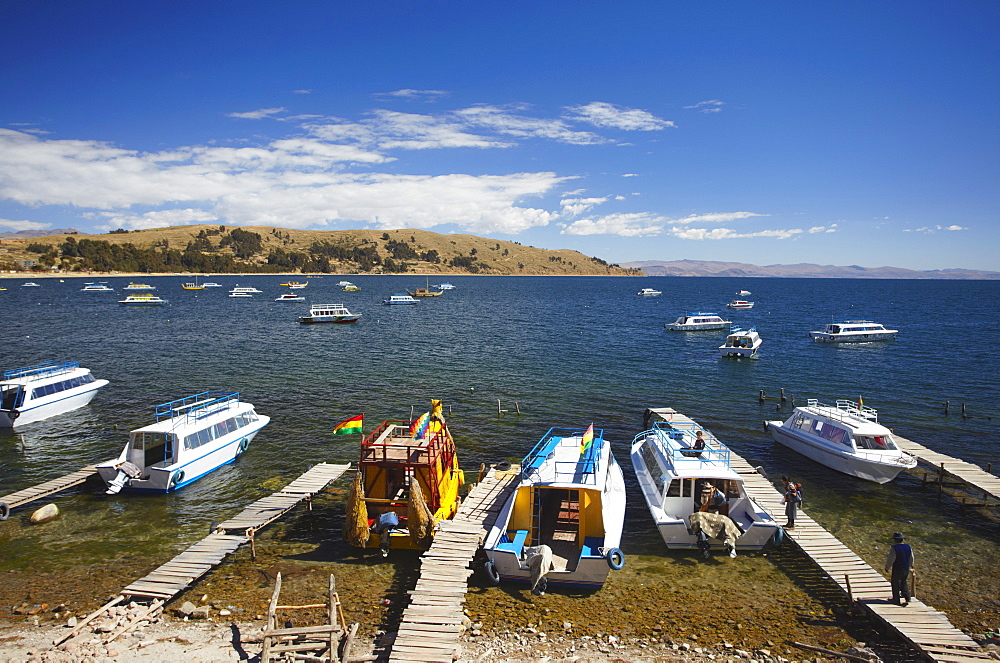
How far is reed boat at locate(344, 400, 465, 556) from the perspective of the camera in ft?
61.8

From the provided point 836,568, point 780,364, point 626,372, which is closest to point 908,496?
point 836,568

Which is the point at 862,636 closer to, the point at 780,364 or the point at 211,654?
the point at 211,654

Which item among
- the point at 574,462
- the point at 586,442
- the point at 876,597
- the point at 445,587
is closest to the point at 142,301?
the point at 586,442

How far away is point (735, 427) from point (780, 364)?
27395 millimetres

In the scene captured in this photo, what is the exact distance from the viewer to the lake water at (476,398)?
21000 mm

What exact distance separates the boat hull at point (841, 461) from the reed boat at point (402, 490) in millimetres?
19061

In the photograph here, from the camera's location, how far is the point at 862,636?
48.4 feet

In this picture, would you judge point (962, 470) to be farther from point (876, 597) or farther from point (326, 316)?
point (326, 316)

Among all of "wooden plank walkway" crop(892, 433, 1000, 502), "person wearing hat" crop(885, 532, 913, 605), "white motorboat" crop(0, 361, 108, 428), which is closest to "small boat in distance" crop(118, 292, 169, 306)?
"white motorboat" crop(0, 361, 108, 428)


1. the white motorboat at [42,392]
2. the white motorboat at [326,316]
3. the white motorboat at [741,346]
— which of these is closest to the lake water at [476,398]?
the white motorboat at [42,392]

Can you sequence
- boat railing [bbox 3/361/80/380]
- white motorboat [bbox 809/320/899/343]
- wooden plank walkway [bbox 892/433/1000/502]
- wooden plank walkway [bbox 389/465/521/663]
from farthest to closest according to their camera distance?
white motorboat [bbox 809/320/899/343], boat railing [bbox 3/361/80/380], wooden plank walkway [bbox 892/433/1000/502], wooden plank walkway [bbox 389/465/521/663]

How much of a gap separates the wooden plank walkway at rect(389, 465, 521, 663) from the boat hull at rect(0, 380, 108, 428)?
30.6m

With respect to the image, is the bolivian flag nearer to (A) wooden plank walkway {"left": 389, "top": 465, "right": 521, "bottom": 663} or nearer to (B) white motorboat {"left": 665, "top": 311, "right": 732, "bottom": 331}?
(A) wooden plank walkway {"left": 389, "top": 465, "right": 521, "bottom": 663}

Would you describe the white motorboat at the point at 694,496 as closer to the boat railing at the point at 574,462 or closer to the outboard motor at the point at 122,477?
the boat railing at the point at 574,462
